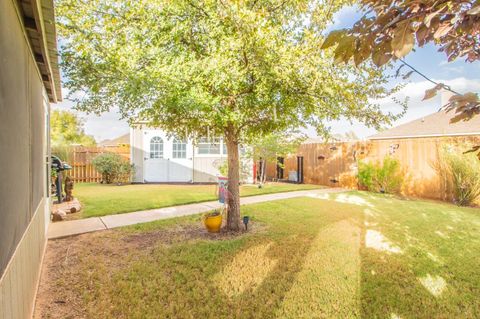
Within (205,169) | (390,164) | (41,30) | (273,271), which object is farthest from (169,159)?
(41,30)

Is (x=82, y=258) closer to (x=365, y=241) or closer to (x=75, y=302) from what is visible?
(x=75, y=302)

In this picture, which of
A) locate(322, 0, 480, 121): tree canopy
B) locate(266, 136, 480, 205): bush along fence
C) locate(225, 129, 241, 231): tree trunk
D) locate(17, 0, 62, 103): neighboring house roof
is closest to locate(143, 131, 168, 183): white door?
locate(266, 136, 480, 205): bush along fence

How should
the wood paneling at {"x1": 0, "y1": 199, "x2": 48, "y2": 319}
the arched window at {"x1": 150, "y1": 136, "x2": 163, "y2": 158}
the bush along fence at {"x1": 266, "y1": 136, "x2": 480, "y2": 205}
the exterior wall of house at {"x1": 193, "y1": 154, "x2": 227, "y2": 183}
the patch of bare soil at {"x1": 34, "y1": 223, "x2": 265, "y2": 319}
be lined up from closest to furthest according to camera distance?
the wood paneling at {"x1": 0, "y1": 199, "x2": 48, "y2": 319} → the patch of bare soil at {"x1": 34, "y1": 223, "x2": 265, "y2": 319} → the bush along fence at {"x1": 266, "y1": 136, "x2": 480, "y2": 205} → the arched window at {"x1": 150, "y1": 136, "x2": 163, "y2": 158} → the exterior wall of house at {"x1": 193, "y1": 154, "x2": 227, "y2": 183}

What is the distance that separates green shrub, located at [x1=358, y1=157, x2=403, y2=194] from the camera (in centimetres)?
925

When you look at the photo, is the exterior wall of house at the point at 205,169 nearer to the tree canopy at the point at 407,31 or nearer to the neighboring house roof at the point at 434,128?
the neighboring house roof at the point at 434,128

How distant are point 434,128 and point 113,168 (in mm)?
16014

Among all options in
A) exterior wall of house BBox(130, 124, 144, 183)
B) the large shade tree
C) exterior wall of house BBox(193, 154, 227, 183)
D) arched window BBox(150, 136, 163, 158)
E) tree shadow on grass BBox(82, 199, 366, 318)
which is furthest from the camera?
exterior wall of house BBox(193, 154, 227, 183)

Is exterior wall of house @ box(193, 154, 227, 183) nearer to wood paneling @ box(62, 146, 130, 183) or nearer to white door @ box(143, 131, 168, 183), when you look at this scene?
white door @ box(143, 131, 168, 183)

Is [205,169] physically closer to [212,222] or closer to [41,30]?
[212,222]

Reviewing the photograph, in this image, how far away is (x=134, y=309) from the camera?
260 centimetres

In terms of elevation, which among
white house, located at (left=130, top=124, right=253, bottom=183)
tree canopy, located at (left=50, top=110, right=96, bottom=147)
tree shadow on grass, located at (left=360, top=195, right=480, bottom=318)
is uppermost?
tree canopy, located at (left=50, top=110, right=96, bottom=147)

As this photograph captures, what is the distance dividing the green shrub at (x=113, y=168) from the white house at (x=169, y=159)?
1.39 ft

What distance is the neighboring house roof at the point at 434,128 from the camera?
12.1 m

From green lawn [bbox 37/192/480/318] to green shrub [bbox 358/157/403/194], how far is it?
3853 millimetres
